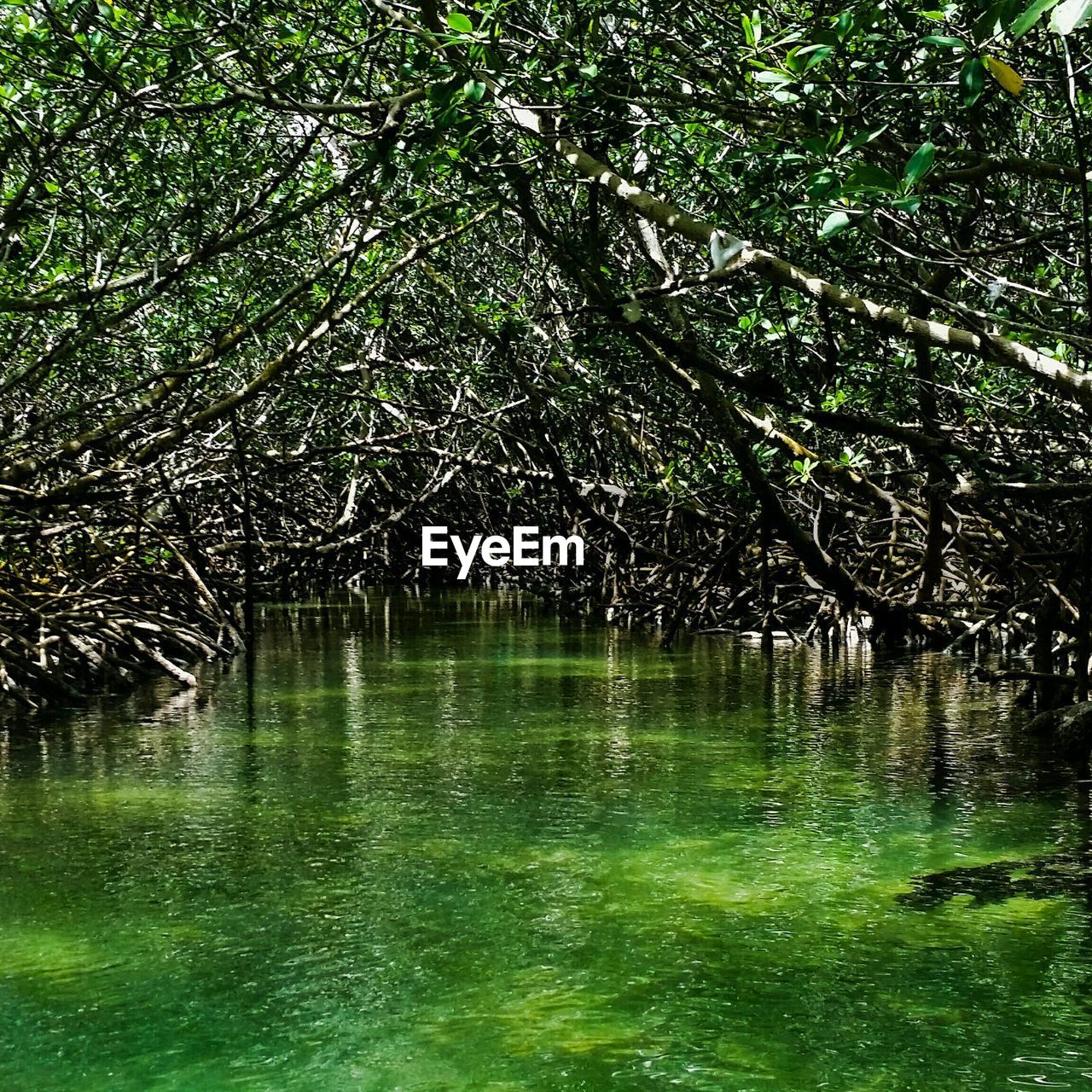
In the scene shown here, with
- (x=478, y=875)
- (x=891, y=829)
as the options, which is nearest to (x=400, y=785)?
(x=478, y=875)

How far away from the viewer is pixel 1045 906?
470 centimetres

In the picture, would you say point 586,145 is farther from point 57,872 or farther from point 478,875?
point 57,872

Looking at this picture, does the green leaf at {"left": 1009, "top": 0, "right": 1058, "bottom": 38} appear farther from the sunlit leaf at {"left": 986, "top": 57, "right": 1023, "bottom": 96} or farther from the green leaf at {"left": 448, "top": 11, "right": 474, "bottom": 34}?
the green leaf at {"left": 448, "top": 11, "right": 474, "bottom": 34}

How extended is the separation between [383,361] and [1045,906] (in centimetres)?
831

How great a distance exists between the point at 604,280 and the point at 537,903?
124 inches

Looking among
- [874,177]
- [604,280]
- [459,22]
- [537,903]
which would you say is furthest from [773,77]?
[604,280]

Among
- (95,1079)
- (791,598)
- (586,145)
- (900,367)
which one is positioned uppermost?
(586,145)

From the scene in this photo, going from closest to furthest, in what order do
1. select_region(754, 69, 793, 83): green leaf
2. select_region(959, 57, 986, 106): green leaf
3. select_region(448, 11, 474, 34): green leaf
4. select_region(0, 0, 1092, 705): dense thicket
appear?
select_region(959, 57, 986, 106): green leaf, select_region(754, 69, 793, 83): green leaf, select_region(448, 11, 474, 34): green leaf, select_region(0, 0, 1092, 705): dense thicket

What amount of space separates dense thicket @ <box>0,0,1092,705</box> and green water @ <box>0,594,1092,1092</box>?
1230mm

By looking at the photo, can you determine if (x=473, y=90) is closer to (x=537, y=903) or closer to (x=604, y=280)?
(x=537, y=903)

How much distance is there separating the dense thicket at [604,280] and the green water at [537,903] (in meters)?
1.23

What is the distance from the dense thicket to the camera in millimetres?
4898

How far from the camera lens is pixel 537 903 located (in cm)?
478

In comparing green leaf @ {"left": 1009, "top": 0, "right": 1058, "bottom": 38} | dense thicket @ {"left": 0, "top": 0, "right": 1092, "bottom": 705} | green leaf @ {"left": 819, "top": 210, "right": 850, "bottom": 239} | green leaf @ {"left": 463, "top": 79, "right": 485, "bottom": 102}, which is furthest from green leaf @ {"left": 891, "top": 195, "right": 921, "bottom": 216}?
green leaf @ {"left": 1009, "top": 0, "right": 1058, "bottom": 38}
